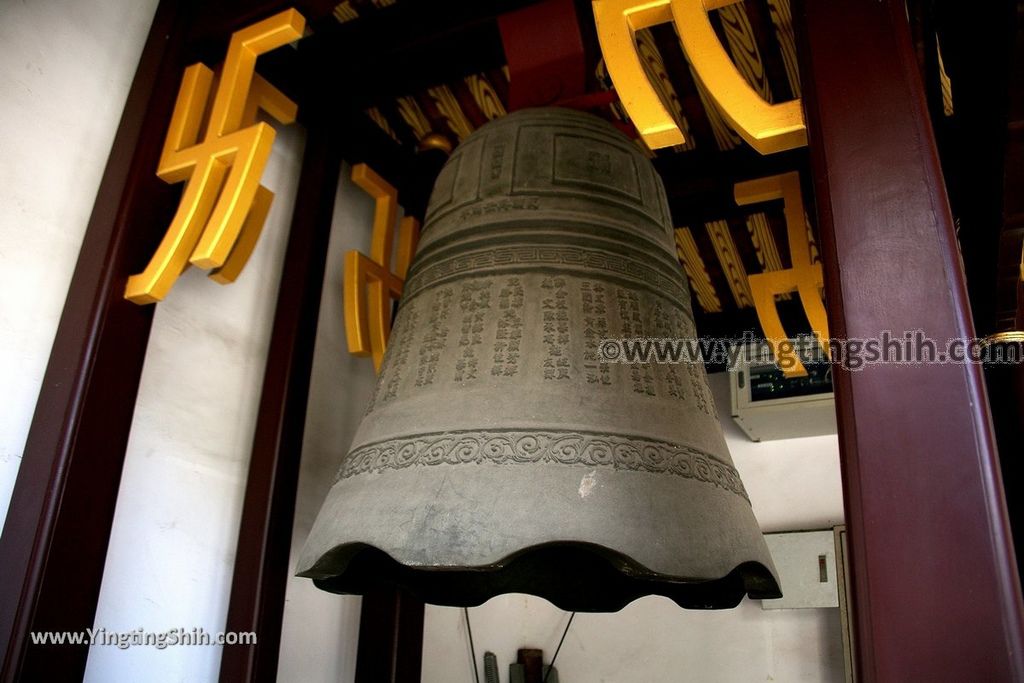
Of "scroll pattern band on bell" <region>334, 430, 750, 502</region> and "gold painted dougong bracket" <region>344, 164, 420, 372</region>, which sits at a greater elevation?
"gold painted dougong bracket" <region>344, 164, 420, 372</region>

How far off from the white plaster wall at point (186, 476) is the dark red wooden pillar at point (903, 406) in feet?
4.48

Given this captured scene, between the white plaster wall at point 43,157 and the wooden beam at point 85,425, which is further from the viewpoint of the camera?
the white plaster wall at point 43,157

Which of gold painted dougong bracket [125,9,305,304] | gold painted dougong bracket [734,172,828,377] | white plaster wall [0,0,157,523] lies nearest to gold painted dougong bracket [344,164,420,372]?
gold painted dougong bracket [125,9,305,304]

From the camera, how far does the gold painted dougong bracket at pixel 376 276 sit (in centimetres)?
201

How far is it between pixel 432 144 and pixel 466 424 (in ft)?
4.27

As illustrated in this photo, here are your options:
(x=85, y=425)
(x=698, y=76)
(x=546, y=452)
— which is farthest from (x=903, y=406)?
(x=85, y=425)

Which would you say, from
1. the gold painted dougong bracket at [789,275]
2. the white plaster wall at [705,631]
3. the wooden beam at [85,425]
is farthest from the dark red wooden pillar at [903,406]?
the white plaster wall at [705,631]

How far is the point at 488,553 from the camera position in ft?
3.01

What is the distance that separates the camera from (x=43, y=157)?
151 cm

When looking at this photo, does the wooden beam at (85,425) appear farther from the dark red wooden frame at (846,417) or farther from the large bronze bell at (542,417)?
the large bronze bell at (542,417)

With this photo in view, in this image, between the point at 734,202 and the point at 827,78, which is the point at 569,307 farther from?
the point at 734,202

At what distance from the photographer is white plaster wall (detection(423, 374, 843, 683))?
2682 millimetres

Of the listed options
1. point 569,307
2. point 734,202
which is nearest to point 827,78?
point 569,307

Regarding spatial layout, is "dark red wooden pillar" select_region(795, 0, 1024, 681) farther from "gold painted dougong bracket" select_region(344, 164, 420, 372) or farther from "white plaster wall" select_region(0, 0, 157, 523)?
Answer: "white plaster wall" select_region(0, 0, 157, 523)
